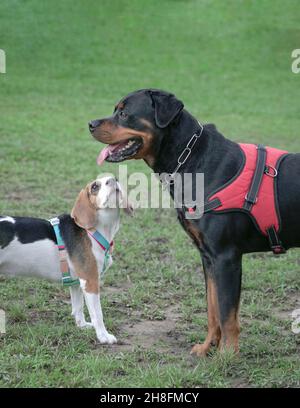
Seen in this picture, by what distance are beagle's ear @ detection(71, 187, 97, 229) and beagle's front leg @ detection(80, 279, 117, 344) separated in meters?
0.45

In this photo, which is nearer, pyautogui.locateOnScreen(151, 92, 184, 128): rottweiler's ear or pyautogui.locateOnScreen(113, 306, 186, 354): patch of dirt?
pyautogui.locateOnScreen(151, 92, 184, 128): rottweiler's ear

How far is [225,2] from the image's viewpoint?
29.4m

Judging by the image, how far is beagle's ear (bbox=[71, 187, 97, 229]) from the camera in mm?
5391

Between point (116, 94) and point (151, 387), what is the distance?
1593 centimetres

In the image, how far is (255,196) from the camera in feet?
15.9

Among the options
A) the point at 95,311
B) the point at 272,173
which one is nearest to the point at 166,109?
the point at 272,173

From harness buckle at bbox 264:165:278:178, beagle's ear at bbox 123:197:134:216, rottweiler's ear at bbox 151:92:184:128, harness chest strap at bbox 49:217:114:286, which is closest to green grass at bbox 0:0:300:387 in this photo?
harness chest strap at bbox 49:217:114:286

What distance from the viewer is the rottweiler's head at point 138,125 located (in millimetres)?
4953

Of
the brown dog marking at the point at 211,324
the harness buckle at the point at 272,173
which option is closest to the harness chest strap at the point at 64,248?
the brown dog marking at the point at 211,324

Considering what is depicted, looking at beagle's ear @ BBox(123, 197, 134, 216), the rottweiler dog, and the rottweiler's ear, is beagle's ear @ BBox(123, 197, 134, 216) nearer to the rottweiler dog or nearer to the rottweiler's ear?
the rottweiler dog

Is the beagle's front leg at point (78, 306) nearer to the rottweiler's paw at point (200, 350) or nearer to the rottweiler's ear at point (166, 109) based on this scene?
the rottweiler's paw at point (200, 350)

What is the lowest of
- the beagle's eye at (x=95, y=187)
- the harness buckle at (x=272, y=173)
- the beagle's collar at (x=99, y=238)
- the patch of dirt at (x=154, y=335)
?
the patch of dirt at (x=154, y=335)

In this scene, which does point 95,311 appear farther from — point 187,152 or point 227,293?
point 187,152
